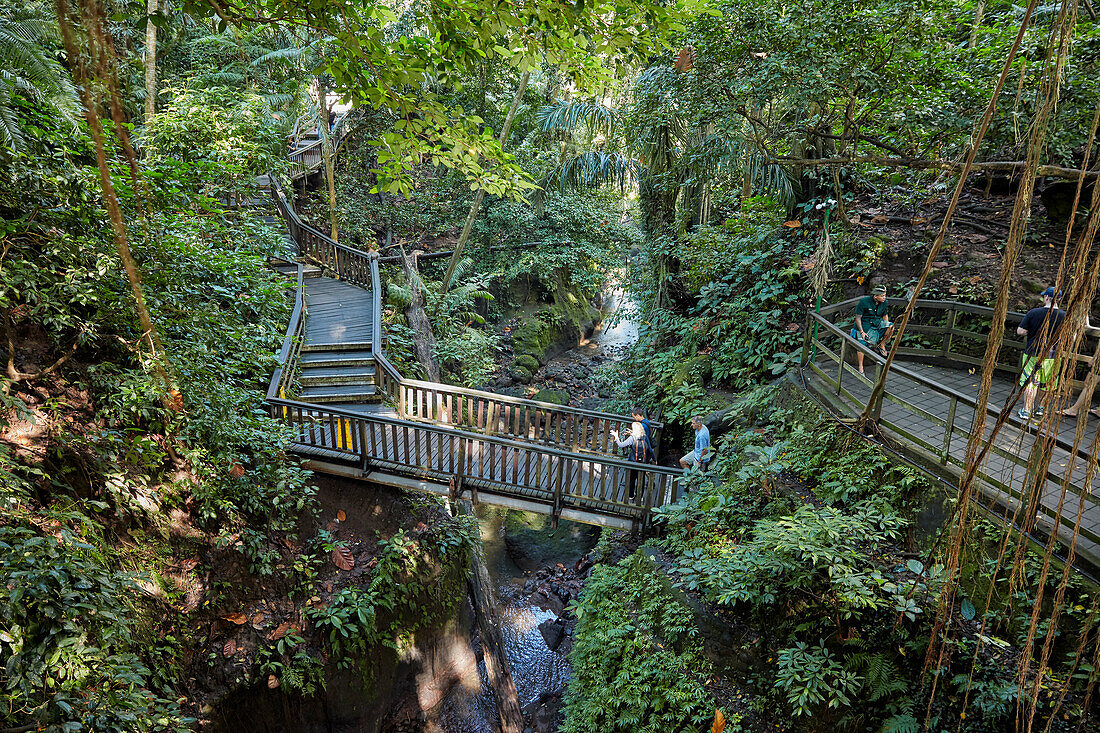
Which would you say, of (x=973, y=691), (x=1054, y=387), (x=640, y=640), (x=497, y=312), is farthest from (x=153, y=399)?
(x=497, y=312)

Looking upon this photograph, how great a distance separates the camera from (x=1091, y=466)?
1.68 m

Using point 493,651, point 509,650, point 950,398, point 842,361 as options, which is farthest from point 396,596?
point 950,398

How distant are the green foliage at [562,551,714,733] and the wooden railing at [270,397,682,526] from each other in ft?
3.97

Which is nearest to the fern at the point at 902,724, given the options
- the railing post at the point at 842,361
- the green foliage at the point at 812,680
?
the green foliage at the point at 812,680

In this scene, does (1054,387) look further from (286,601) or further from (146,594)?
(286,601)

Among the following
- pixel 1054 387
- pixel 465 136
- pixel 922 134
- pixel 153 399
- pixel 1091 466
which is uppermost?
pixel 922 134

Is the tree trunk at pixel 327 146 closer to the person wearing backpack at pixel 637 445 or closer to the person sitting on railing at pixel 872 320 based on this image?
the person wearing backpack at pixel 637 445

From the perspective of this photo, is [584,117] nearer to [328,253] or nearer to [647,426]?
[328,253]

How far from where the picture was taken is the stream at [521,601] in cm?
816

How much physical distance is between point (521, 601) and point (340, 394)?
5551 millimetres

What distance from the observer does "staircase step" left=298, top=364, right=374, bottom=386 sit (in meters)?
9.70

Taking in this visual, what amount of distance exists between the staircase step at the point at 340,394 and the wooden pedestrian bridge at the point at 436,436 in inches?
0.7

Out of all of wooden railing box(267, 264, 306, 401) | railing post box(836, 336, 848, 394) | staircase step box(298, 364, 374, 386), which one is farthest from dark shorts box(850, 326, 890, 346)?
wooden railing box(267, 264, 306, 401)

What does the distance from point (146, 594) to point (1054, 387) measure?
6814mm
